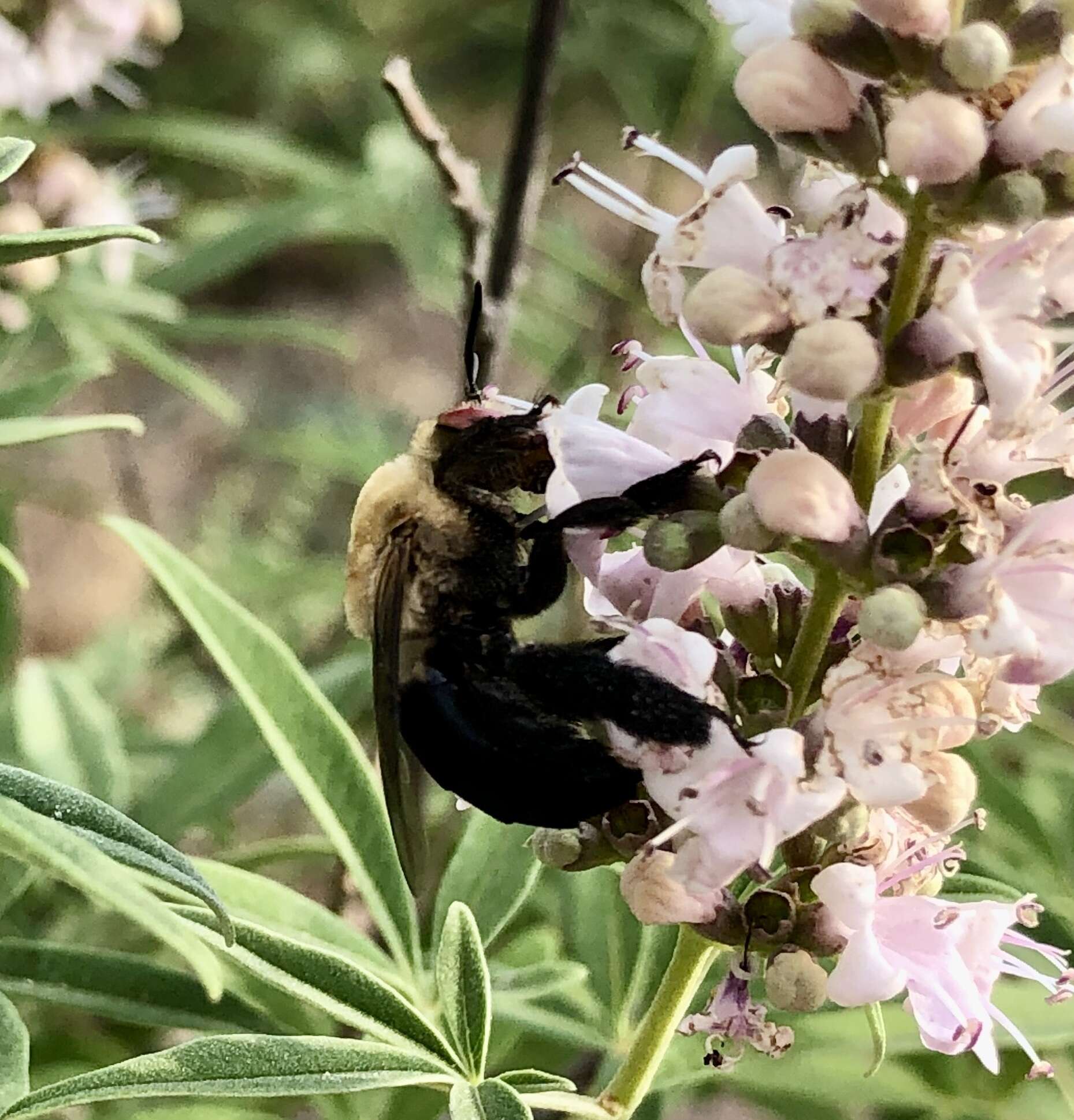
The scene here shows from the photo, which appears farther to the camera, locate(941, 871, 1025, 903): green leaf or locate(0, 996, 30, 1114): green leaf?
locate(941, 871, 1025, 903): green leaf

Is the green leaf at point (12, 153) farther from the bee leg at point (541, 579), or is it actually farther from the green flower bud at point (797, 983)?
the green flower bud at point (797, 983)

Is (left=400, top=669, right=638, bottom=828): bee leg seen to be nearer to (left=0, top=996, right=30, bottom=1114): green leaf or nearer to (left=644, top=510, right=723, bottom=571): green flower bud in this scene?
(left=644, top=510, right=723, bottom=571): green flower bud

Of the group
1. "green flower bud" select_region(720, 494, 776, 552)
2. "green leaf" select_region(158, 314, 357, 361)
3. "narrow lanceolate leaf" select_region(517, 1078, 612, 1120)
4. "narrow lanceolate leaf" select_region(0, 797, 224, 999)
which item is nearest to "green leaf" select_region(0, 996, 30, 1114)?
"narrow lanceolate leaf" select_region(0, 797, 224, 999)

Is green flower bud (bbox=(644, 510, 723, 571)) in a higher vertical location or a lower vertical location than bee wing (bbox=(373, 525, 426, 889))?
higher

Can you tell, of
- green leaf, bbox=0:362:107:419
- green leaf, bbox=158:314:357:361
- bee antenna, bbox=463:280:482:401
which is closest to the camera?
bee antenna, bbox=463:280:482:401

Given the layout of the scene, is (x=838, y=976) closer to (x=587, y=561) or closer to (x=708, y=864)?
(x=708, y=864)

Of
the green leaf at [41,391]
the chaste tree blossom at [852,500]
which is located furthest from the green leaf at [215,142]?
the chaste tree blossom at [852,500]
